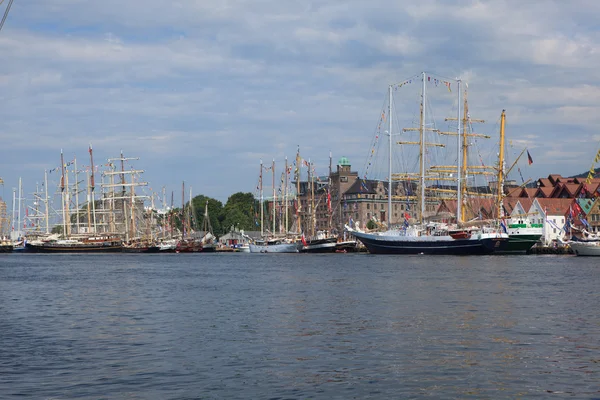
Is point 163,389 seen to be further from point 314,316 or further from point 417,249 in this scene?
point 417,249

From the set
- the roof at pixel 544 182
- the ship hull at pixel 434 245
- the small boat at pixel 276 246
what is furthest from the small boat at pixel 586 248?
the roof at pixel 544 182

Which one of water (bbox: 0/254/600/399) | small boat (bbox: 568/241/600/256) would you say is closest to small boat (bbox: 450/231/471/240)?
small boat (bbox: 568/241/600/256)

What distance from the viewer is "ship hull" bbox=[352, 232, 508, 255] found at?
121 m

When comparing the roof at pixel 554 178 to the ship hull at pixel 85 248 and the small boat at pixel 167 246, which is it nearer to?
the small boat at pixel 167 246

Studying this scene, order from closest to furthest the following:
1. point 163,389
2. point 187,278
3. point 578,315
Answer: point 163,389
point 578,315
point 187,278

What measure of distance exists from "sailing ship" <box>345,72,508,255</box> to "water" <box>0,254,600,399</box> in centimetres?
6842

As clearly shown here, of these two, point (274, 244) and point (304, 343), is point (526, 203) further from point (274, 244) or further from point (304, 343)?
point (304, 343)

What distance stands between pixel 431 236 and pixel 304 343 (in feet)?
326

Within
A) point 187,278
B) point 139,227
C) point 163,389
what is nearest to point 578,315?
point 163,389

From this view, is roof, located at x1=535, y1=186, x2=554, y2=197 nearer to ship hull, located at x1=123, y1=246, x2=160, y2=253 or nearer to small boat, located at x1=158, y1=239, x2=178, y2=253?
small boat, located at x1=158, y1=239, x2=178, y2=253

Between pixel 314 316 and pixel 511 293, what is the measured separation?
53.9ft

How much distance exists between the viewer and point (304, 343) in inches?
1139

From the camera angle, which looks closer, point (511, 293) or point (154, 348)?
point (154, 348)

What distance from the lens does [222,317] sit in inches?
1468
